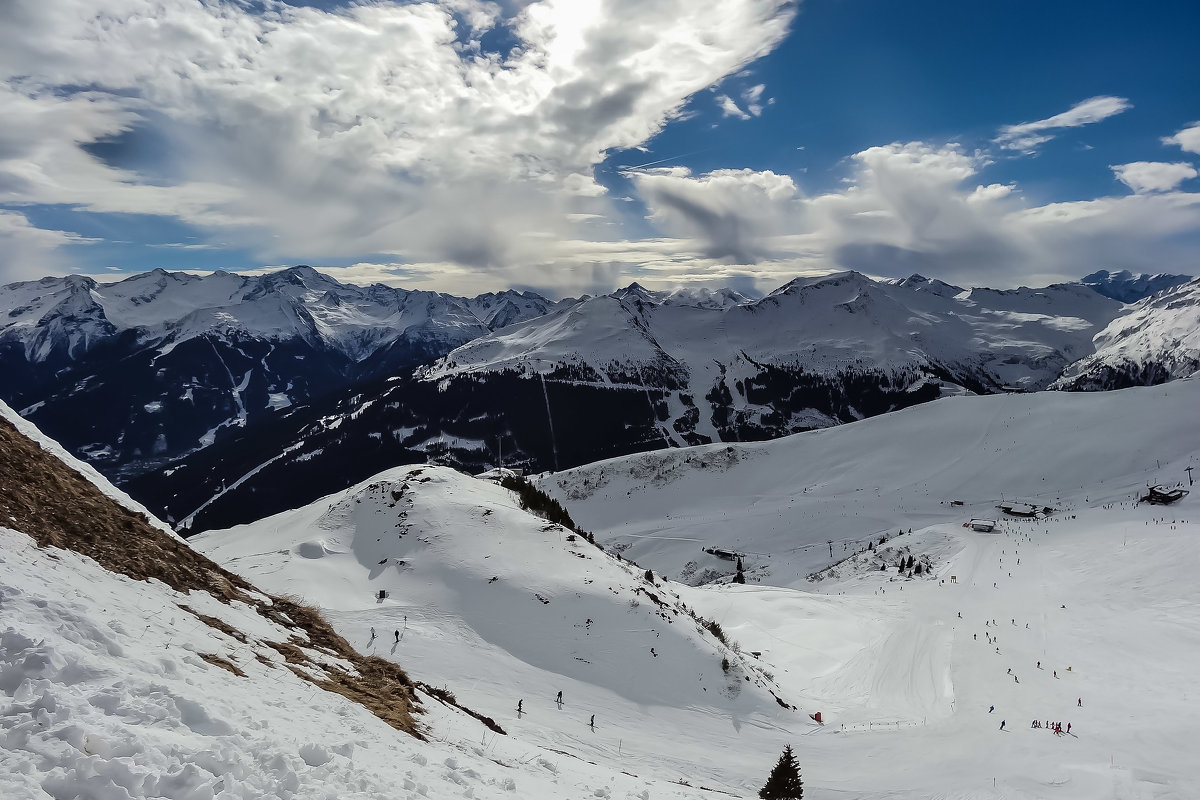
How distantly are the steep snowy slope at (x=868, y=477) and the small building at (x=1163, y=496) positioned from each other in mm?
7907

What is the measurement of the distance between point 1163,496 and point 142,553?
3154 inches

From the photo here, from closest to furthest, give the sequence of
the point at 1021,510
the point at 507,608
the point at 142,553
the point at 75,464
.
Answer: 1. the point at 142,553
2. the point at 75,464
3. the point at 507,608
4. the point at 1021,510

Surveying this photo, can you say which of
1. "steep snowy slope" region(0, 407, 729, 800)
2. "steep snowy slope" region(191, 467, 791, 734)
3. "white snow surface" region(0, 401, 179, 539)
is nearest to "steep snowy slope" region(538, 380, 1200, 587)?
"steep snowy slope" region(191, 467, 791, 734)

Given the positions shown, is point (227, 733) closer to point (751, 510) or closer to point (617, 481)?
point (751, 510)

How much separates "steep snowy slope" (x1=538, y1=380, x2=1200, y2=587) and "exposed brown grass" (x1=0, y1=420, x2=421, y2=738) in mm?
55348

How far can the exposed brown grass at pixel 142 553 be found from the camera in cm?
1208

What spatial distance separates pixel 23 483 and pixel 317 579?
77.0 ft

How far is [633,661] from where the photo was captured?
2831 centimetres

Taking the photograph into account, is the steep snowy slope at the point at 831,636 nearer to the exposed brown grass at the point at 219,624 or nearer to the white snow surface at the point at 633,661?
the white snow surface at the point at 633,661

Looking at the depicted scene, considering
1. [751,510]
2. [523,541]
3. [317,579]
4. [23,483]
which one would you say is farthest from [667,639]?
[751,510]

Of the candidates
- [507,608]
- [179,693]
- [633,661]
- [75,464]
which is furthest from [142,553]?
→ [633,661]

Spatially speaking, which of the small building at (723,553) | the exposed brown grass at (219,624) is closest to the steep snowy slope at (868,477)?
the small building at (723,553)

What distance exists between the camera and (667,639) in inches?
1161

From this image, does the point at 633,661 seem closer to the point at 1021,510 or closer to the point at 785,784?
the point at 785,784
